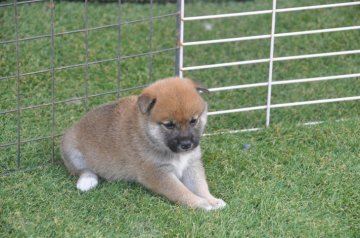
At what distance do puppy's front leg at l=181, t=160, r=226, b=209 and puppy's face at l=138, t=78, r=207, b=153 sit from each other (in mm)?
295

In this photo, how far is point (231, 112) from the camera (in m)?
6.41

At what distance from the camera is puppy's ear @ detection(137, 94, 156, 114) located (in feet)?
16.5

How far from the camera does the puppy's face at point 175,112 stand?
499cm

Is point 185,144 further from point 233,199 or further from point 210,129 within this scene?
point 210,129

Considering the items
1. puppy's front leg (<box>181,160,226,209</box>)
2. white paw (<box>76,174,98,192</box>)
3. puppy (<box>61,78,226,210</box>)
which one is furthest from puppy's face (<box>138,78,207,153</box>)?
white paw (<box>76,174,98,192</box>)

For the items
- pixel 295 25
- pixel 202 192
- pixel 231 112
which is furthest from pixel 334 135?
pixel 295 25

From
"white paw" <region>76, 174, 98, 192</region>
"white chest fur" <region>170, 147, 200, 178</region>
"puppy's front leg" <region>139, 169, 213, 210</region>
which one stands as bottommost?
"white paw" <region>76, 174, 98, 192</region>

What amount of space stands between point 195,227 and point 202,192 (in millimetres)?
488

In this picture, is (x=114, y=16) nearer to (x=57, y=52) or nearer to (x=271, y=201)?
(x=57, y=52)

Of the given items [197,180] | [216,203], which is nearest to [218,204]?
[216,203]

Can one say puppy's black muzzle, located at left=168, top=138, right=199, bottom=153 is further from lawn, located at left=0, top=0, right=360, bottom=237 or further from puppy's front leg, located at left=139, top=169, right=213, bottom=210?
lawn, located at left=0, top=0, right=360, bottom=237

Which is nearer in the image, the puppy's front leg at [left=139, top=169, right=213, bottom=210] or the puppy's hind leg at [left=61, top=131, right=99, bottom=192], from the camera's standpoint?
the puppy's front leg at [left=139, top=169, right=213, bottom=210]

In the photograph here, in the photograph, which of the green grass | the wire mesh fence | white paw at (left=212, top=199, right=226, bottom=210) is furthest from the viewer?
the wire mesh fence

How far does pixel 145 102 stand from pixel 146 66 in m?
2.19
